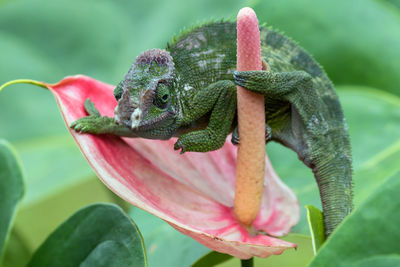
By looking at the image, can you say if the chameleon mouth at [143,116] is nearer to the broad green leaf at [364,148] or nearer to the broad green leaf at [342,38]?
the broad green leaf at [364,148]

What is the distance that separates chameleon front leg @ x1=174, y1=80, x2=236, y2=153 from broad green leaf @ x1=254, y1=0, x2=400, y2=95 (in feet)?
2.01

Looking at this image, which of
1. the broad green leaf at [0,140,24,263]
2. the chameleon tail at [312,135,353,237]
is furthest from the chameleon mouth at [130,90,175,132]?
the chameleon tail at [312,135,353,237]

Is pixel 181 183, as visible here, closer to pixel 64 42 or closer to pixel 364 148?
pixel 364 148

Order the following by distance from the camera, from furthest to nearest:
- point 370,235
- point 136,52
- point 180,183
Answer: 1. point 136,52
2. point 180,183
3. point 370,235

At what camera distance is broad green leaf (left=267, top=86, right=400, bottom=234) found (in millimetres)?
1359

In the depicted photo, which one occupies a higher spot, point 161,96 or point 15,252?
point 161,96

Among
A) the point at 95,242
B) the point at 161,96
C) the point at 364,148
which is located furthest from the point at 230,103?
the point at 364,148

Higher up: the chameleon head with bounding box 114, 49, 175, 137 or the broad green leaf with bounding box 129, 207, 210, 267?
the chameleon head with bounding box 114, 49, 175, 137

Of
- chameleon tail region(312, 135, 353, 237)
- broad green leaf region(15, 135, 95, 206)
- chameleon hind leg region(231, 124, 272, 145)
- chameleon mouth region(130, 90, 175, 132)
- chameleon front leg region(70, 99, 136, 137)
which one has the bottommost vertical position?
broad green leaf region(15, 135, 95, 206)

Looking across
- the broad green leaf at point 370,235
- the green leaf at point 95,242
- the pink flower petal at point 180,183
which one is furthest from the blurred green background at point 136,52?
the broad green leaf at point 370,235

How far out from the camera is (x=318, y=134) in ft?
3.54

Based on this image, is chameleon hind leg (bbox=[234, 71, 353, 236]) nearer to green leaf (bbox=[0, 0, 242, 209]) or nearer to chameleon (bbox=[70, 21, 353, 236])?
chameleon (bbox=[70, 21, 353, 236])

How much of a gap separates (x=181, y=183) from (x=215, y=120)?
148 millimetres

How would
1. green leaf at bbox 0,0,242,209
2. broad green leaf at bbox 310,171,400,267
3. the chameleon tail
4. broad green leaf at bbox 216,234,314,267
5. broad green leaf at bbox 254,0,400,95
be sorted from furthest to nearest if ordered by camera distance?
broad green leaf at bbox 216,234,314,267
green leaf at bbox 0,0,242,209
broad green leaf at bbox 254,0,400,95
the chameleon tail
broad green leaf at bbox 310,171,400,267
